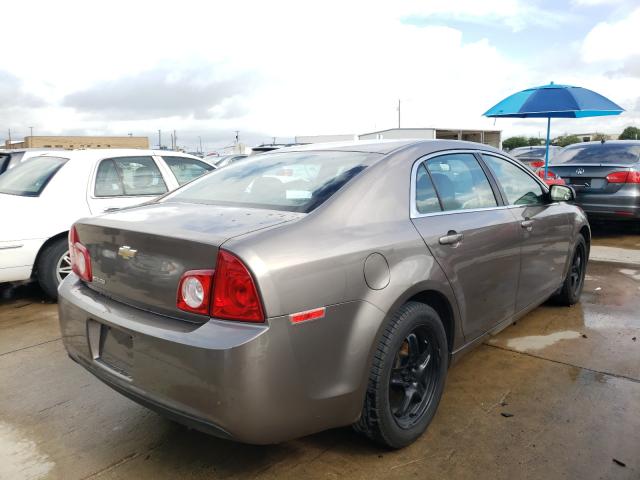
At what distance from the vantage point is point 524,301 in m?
3.72

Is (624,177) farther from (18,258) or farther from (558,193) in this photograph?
(18,258)

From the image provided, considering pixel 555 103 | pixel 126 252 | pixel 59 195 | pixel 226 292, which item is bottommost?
pixel 226 292

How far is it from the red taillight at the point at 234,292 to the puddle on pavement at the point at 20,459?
133cm

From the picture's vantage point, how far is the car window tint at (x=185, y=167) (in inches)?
242

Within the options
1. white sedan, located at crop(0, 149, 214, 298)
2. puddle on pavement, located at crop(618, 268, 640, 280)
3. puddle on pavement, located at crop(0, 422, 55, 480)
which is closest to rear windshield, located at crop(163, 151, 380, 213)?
puddle on pavement, located at crop(0, 422, 55, 480)

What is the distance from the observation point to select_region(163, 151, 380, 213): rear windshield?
260 cm

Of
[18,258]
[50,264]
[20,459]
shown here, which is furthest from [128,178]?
[20,459]

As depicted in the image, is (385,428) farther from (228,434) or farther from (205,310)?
(205,310)

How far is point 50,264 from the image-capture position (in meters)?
4.94

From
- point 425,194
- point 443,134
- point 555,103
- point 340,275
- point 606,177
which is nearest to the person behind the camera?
point 340,275

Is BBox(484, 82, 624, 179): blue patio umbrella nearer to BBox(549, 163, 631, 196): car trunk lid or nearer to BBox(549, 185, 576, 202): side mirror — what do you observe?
BBox(549, 163, 631, 196): car trunk lid

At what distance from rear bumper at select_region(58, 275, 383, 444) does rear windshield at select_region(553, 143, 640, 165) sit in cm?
735

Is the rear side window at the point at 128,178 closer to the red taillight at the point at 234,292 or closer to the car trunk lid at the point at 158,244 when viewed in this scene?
the car trunk lid at the point at 158,244

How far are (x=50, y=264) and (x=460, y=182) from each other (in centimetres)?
383
